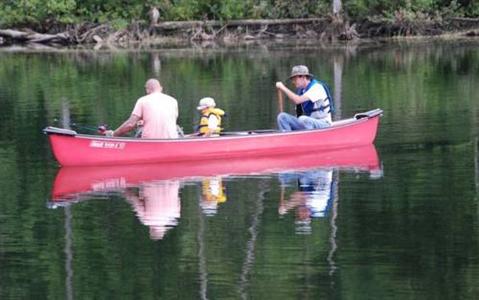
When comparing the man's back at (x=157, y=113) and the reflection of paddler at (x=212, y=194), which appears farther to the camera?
the man's back at (x=157, y=113)

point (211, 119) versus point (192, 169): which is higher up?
point (211, 119)

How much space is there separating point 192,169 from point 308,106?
258cm

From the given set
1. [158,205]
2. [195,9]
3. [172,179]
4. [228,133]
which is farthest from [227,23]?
[158,205]

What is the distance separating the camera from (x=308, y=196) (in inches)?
666

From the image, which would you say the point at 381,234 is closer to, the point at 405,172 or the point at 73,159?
the point at 405,172

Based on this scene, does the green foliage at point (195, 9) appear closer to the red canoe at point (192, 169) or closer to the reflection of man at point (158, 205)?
the red canoe at point (192, 169)

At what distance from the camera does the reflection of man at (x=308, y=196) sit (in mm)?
15438

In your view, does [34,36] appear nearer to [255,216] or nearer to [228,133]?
[228,133]

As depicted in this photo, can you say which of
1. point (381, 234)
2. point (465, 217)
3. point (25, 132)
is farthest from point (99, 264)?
point (25, 132)

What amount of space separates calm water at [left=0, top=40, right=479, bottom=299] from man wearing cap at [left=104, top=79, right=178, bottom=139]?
618mm

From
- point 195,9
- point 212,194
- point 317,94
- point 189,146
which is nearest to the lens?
point 212,194

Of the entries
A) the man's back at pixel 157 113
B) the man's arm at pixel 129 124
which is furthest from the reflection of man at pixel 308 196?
the man's arm at pixel 129 124

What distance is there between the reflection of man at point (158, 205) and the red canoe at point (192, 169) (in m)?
0.47

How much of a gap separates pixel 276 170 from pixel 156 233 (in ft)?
17.4
